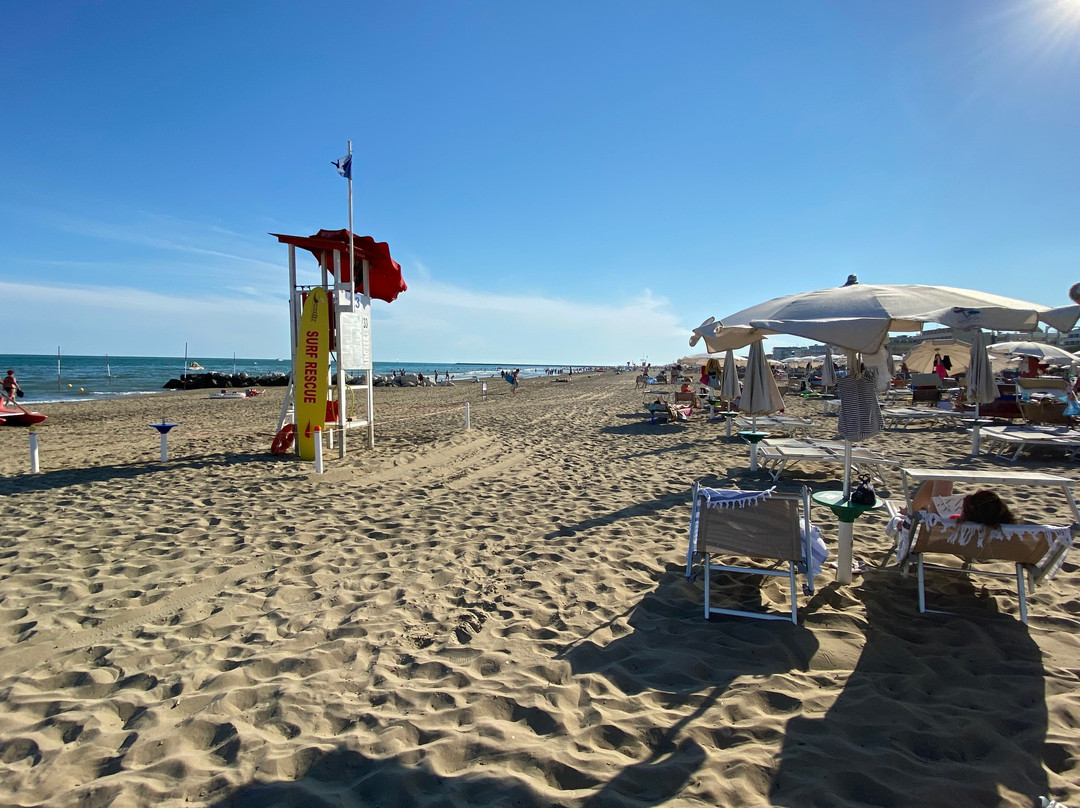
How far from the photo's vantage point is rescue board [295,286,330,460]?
356 inches

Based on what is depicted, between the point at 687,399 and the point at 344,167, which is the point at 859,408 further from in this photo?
the point at 687,399

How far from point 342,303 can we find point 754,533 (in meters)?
7.78

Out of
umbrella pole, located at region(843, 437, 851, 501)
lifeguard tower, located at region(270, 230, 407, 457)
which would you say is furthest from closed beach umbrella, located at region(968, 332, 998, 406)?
lifeguard tower, located at region(270, 230, 407, 457)

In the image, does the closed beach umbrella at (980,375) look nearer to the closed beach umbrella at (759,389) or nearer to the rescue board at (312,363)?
the closed beach umbrella at (759,389)

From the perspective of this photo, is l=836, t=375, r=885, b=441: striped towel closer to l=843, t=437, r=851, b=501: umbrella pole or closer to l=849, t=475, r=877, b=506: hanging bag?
l=843, t=437, r=851, b=501: umbrella pole

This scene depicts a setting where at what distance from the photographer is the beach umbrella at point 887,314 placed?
12.2 feet

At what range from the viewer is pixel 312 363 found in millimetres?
9219

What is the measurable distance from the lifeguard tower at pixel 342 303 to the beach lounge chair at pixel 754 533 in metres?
6.72

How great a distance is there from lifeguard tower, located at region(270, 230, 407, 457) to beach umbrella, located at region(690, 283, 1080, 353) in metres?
6.94

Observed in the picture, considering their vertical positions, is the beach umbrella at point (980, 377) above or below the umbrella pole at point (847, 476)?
above

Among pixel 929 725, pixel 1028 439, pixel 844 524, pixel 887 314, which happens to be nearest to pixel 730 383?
pixel 1028 439

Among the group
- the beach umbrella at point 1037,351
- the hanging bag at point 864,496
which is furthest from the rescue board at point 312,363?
the beach umbrella at point 1037,351

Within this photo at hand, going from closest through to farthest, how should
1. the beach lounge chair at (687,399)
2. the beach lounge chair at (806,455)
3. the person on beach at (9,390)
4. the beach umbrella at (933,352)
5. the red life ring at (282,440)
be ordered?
the beach lounge chair at (806,455) < the red life ring at (282,440) < the person on beach at (9,390) < the beach umbrella at (933,352) < the beach lounge chair at (687,399)

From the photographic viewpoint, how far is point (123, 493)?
6812 mm
